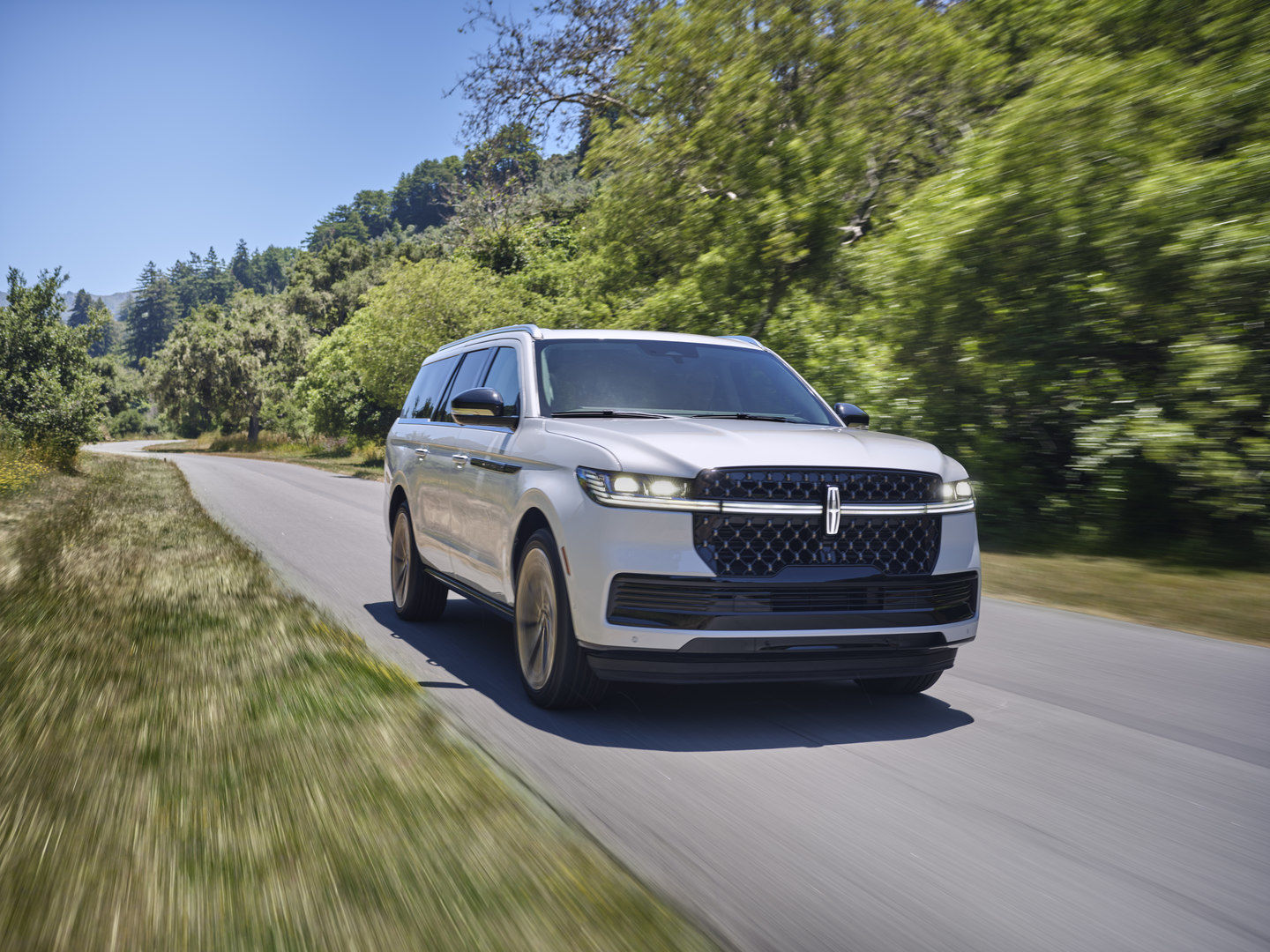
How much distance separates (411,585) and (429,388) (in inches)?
64.7

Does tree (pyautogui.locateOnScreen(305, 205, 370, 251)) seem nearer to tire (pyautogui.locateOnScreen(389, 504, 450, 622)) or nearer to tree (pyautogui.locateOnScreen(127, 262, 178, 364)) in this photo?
tree (pyautogui.locateOnScreen(127, 262, 178, 364))

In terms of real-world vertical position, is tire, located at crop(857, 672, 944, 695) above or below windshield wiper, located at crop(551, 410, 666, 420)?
below

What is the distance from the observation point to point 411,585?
27.5 feet

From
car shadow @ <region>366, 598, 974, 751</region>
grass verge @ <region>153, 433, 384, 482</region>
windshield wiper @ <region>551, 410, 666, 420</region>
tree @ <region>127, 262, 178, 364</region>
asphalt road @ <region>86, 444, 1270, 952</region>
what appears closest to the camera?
asphalt road @ <region>86, 444, 1270, 952</region>

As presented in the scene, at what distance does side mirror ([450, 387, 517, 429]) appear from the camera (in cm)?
617

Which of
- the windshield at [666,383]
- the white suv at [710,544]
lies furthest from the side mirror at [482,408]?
the windshield at [666,383]

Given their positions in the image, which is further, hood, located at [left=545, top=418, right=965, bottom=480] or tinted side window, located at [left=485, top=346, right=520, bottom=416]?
tinted side window, located at [left=485, top=346, right=520, bottom=416]

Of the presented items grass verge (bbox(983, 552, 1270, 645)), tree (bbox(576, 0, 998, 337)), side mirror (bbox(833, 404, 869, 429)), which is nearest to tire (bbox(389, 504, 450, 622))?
A: side mirror (bbox(833, 404, 869, 429))

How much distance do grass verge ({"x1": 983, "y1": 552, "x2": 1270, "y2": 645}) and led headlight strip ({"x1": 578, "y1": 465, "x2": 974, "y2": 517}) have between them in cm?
421

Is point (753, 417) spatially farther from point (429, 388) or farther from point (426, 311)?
point (426, 311)

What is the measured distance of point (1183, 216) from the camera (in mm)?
10781

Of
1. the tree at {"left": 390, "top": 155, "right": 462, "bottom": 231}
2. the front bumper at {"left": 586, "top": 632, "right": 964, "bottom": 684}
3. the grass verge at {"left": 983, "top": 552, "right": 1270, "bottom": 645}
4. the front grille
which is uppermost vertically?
the tree at {"left": 390, "top": 155, "right": 462, "bottom": 231}

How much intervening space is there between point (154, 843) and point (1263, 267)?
10.0 metres

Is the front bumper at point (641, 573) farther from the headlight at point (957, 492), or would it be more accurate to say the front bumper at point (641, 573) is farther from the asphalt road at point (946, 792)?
the headlight at point (957, 492)
